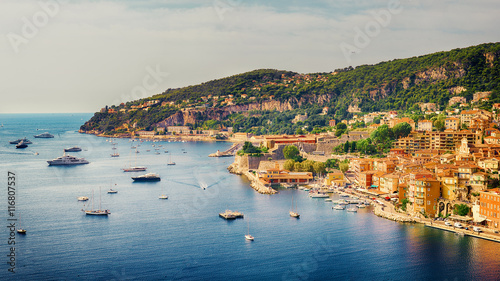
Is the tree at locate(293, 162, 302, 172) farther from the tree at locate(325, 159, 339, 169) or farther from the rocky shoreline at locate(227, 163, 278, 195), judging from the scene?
the rocky shoreline at locate(227, 163, 278, 195)

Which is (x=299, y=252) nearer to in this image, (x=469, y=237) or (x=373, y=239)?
(x=373, y=239)

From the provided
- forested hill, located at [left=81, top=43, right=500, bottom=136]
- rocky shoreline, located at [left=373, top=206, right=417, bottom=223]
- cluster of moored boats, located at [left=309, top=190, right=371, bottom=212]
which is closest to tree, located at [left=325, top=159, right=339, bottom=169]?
cluster of moored boats, located at [left=309, top=190, right=371, bottom=212]

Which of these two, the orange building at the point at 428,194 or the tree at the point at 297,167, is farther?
the tree at the point at 297,167

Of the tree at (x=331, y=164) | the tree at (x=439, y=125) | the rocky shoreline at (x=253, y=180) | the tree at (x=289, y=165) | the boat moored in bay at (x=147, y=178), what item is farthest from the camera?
the tree at (x=439, y=125)

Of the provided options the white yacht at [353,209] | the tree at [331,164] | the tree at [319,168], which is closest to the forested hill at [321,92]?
the tree at [331,164]

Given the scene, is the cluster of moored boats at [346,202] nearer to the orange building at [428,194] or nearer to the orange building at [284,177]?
the orange building at [428,194]

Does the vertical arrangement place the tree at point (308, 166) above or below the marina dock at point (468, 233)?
above
